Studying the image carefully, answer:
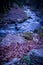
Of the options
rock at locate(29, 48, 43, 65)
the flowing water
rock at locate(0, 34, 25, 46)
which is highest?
rock at locate(29, 48, 43, 65)

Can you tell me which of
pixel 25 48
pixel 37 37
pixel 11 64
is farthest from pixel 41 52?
pixel 37 37

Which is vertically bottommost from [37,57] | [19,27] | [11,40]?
[19,27]

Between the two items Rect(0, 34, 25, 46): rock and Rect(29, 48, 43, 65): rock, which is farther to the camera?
Rect(0, 34, 25, 46): rock

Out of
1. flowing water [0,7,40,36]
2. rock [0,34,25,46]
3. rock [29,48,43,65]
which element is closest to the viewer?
rock [29,48,43,65]

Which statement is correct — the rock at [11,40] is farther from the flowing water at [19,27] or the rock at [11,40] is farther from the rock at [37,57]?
the rock at [37,57]

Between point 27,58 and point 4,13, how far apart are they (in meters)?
15.0

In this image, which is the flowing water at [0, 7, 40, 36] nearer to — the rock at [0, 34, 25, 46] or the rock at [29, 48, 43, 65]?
the rock at [0, 34, 25, 46]

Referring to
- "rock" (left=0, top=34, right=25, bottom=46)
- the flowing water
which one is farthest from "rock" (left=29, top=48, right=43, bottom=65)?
the flowing water

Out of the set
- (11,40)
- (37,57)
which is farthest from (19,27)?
(37,57)

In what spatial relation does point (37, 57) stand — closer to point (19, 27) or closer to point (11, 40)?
point (11, 40)

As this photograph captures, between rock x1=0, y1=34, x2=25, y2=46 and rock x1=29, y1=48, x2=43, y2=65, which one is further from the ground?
rock x1=29, y1=48, x2=43, y2=65

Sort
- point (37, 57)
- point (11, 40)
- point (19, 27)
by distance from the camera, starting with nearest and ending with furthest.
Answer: point (37, 57) < point (11, 40) < point (19, 27)

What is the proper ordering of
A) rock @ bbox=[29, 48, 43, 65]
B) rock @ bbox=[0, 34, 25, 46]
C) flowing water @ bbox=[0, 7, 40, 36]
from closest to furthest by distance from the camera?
rock @ bbox=[29, 48, 43, 65], rock @ bbox=[0, 34, 25, 46], flowing water @ bbox=[0, 7, 40, 36]

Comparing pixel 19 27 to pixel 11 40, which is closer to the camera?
pixel 11 40
